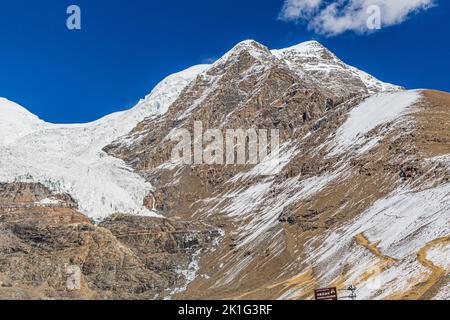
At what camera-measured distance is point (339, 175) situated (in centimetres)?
17762

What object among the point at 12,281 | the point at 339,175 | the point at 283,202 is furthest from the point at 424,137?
the point at 12,281

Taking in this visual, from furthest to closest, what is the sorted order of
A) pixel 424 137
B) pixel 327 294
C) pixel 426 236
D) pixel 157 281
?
pixel 157 281 < pixel 424 137 < pixel 426 236 < pixel 327 294

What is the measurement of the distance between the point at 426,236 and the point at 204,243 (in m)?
100

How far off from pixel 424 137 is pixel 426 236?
69.3 meters

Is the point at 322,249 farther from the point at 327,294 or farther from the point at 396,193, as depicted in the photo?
the point at 327,294

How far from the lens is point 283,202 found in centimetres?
18875

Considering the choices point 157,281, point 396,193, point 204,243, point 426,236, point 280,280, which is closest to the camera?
point 426,236

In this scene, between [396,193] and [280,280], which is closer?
[280,280]

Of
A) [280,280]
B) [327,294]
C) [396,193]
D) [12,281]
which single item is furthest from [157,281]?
[327,294]

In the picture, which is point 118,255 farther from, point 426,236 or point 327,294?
point 327,294
